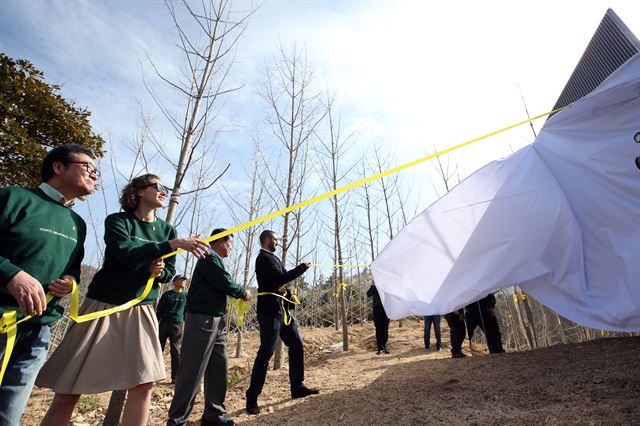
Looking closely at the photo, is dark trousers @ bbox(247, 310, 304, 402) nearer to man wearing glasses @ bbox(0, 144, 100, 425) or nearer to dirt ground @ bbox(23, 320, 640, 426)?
dirt ground @ bbox(23, 320, 640, 426)

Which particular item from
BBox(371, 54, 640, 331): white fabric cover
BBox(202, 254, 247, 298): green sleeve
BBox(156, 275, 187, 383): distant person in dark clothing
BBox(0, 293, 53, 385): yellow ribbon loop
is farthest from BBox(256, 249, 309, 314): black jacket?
BBox(156, 275, 187, 383): distant person in dark clothing

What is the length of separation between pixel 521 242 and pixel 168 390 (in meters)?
4.79

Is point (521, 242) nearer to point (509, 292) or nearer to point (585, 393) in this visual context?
point (585, 393)

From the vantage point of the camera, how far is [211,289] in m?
2.81

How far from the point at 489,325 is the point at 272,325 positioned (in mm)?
3265

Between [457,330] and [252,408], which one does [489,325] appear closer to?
[457,330]

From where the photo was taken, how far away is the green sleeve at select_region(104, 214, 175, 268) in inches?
69.3

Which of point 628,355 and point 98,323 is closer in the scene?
point 98,323

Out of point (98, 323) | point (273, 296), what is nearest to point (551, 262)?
point (273, 296)

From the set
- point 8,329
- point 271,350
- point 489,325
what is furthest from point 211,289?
point 489,325

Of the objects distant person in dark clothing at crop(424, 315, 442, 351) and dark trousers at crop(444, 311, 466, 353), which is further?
distant person in dark clothing at crop(424, 315, 442, 351)

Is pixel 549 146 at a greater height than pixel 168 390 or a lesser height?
greater

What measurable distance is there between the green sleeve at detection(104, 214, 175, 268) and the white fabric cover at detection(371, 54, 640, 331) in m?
2.63

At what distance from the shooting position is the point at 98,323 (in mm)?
1763
